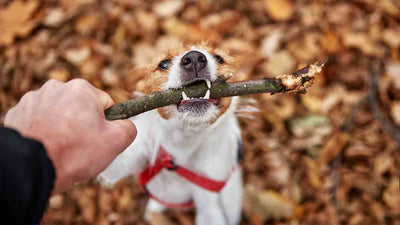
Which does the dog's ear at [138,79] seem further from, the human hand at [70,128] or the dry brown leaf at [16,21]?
the dry brown leaf at [16,21]

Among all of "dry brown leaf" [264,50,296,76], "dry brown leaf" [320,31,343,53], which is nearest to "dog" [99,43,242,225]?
"dry brown leaf" [264,50,296,76]

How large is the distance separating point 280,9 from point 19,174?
2.49 metres

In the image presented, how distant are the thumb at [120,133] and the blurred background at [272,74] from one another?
0.87 meters

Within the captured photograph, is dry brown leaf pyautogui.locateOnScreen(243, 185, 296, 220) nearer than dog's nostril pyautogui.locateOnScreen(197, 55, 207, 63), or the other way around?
dog's nostril pyautogui.locateOnScreen(197, 55, 207, 63)

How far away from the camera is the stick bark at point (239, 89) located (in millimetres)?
976

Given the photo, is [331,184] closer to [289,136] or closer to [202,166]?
[289,136]

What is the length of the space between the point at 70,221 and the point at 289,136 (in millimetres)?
1687

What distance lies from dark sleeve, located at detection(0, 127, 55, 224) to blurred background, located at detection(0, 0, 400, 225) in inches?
41.1

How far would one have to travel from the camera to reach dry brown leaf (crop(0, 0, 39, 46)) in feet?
8.74

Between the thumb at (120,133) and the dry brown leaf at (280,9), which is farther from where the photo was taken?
the dry brown leaf at (280,9)

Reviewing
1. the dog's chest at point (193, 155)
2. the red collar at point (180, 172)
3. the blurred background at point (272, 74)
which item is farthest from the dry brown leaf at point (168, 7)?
the red collar at point (180, 172)

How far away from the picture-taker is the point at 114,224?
2.23m

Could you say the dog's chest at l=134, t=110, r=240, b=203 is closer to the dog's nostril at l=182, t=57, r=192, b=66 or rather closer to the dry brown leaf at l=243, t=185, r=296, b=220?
the dog's nostril at l=182, t=57, r=192, b=66

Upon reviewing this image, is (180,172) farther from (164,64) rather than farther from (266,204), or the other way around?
(266,204)
